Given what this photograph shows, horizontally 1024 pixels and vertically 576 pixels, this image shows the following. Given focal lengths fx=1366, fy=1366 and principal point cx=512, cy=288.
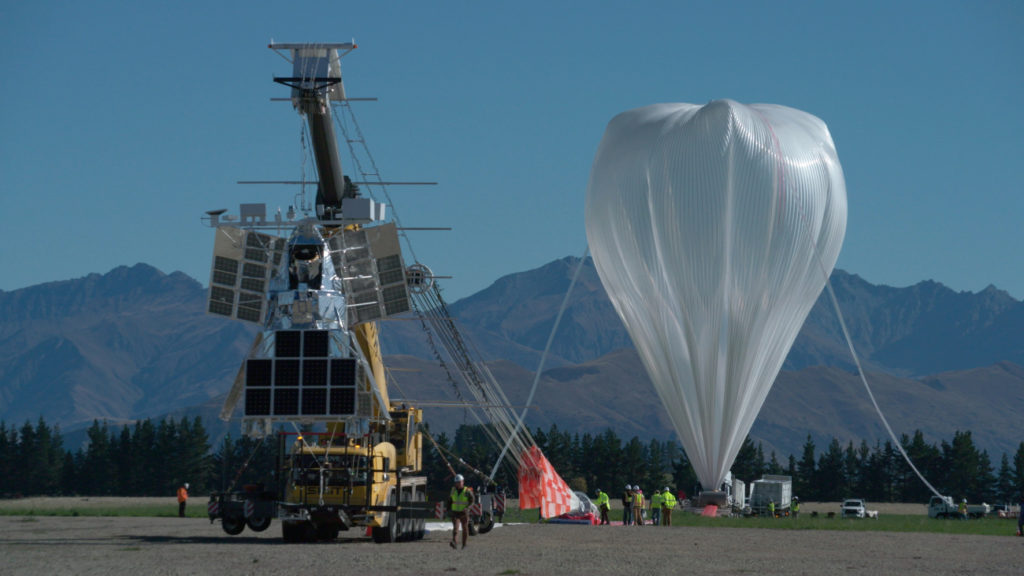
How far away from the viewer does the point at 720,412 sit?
5475cm

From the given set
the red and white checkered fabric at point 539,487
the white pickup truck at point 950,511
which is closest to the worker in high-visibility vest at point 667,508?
the red and white checkered fabric at point 539,487

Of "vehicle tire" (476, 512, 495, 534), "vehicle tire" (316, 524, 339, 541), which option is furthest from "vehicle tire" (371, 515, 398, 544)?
"vehicle tire" (476, 512, 495, 534)

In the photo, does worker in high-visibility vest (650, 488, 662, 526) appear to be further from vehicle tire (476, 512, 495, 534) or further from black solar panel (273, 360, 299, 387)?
black solar panel (273, 360, 299, 387)

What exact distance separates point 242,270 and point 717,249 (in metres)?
22.1

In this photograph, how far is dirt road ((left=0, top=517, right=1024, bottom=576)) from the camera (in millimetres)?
28234

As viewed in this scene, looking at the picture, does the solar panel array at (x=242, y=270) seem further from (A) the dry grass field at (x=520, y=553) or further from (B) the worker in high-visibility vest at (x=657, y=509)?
(B) the worker in high-visibility vest at (x=657, y=509)

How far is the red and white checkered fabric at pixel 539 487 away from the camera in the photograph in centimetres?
5525

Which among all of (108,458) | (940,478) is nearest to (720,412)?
(108,458)

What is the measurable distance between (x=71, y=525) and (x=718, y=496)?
83.8 feet

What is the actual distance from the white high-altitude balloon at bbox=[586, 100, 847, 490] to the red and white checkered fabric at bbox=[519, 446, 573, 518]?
5754 millimetres

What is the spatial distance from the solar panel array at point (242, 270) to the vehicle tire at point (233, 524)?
5.48m

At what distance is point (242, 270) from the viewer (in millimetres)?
38469

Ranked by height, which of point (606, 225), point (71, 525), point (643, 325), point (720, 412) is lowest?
point (71, 525)

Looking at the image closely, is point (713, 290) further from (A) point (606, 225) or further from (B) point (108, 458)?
(B) point (108, 458)
